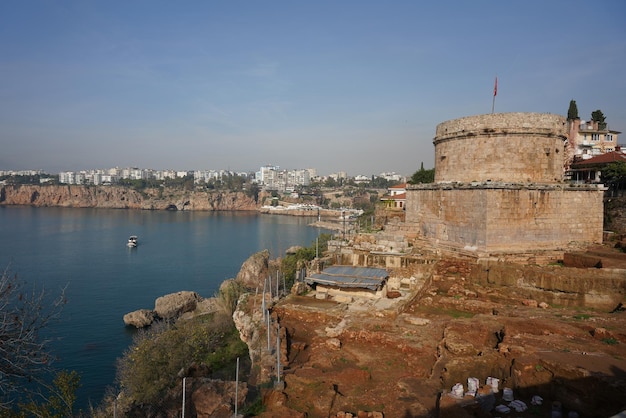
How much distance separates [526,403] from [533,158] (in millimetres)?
10617

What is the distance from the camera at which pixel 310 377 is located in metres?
7.35

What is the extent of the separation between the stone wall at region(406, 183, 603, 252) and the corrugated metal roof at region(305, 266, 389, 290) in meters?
3.80

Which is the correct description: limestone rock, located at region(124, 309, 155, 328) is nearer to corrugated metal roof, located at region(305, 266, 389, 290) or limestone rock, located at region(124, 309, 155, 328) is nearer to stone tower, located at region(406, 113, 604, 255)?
corrugated metal roof, located at region(305, 266, 389, 290)

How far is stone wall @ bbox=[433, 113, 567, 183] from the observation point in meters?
14.5

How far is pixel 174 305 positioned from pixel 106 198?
336ft

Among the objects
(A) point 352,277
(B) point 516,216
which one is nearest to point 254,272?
(A) point 352,277

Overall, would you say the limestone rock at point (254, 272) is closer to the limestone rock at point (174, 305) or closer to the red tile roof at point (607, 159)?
the limestone rock at point (174, 305)

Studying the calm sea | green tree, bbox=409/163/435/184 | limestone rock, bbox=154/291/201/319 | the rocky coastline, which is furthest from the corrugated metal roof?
green tree, bbox=409/163/435/184

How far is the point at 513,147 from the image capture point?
1458cm

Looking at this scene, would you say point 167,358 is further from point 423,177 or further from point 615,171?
point 423,177

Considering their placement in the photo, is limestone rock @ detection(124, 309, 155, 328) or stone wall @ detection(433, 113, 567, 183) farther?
limestone rock @ detection(124, 309, 155, 328)

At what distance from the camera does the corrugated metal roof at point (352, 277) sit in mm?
11606

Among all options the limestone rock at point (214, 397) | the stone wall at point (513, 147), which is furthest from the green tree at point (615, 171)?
the limestone rock at point (214, 397)

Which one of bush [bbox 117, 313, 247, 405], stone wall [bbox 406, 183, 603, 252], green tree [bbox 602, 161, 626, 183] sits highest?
green tree [bbox 602, 161, 626, 183]
